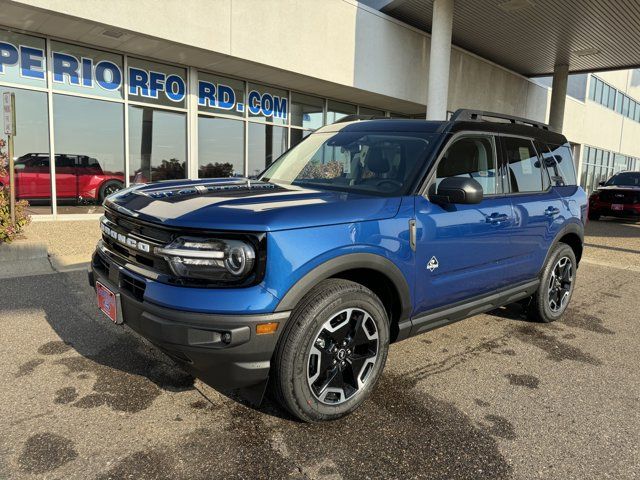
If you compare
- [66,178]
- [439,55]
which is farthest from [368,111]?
[66,178]

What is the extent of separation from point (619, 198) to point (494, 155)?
1359 cm

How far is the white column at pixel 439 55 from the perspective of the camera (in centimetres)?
1226

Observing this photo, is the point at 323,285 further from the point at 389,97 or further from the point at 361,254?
the point at 389,97

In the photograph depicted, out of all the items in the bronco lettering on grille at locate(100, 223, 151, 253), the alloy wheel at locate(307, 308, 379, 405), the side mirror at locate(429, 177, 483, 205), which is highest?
the side mirror at locate(429, 177, 483, 205)

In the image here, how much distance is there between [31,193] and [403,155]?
29.8 ft

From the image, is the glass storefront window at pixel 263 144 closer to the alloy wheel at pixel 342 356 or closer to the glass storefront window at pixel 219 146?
the glass storefront window at pixel 219 146

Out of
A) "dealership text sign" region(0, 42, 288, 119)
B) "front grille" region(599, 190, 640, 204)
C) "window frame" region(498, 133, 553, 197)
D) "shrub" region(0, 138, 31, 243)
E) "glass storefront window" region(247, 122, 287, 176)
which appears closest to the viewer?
"window frame" region(498, 133, 553, 197)

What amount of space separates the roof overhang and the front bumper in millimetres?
12674

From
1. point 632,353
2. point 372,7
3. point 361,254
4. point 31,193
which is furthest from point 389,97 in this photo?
point 361,254

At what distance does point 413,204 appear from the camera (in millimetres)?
3035

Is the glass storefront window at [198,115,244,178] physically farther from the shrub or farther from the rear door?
the rear door

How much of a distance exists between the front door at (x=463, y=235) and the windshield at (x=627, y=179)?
1453cm

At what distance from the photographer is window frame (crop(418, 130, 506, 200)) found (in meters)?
3.16

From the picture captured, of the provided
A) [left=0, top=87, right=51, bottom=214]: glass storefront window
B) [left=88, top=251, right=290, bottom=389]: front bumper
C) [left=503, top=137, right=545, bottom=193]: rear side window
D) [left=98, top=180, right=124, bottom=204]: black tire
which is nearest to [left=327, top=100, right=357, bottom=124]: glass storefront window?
[left=98, top=180, right=124, bottom=204]: black tire
